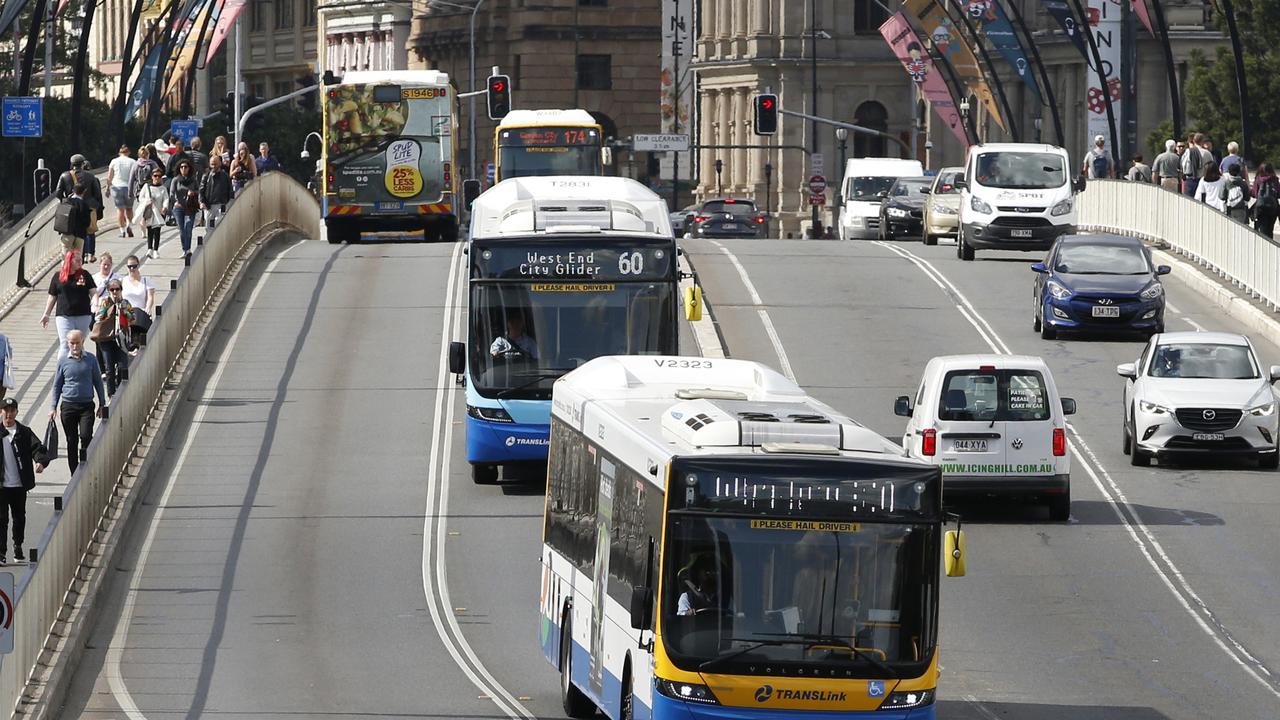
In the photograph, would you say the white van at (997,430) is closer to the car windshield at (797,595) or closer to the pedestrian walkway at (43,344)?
the pedestrian walkway at (43,344)

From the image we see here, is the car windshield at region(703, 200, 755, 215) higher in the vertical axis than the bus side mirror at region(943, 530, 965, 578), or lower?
higher

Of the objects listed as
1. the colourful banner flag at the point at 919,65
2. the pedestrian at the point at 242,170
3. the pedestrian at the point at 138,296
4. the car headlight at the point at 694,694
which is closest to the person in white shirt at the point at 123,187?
the pedestrian at the point at 242,170

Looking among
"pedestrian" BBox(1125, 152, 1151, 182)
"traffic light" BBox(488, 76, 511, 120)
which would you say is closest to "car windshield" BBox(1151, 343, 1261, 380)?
"pedestrian" BBox(1125, 152, 1151, 182)

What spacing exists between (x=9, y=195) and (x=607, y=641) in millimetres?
69079

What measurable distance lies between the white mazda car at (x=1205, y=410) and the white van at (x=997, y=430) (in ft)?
9.41

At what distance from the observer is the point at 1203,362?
2848 centimetres

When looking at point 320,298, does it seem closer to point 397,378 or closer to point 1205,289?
point 397,378

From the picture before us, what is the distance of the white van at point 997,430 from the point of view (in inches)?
966

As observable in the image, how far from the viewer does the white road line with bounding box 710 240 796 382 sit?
33.9m

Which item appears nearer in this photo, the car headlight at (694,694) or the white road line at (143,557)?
the car headlight at (694,694)

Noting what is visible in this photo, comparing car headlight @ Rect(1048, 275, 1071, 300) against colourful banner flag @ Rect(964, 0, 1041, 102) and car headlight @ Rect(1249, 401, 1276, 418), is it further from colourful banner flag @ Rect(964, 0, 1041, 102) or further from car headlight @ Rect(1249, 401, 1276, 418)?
colourful banner flag @ Rect(964, 0, 1041, 102)

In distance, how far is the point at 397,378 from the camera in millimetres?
33031

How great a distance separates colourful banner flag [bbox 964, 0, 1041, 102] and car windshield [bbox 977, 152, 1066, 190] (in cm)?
1924

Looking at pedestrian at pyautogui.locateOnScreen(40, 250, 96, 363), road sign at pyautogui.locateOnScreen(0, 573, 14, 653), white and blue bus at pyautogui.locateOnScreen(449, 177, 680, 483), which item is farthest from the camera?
pedestrian at pyautogui.locateOnScreen(40, 250, 96, 363)
